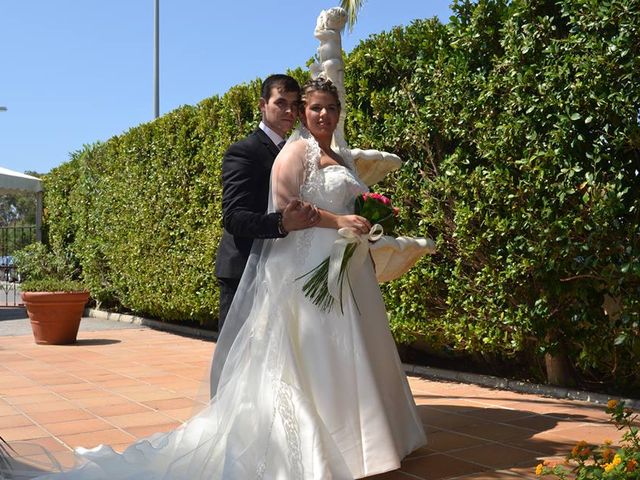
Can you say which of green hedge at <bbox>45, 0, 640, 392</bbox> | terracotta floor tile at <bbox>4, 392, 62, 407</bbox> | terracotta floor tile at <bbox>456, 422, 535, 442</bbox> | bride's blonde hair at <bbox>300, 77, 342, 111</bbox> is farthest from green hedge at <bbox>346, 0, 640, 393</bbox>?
terracotta floor tile at <bbox>4, 392, 62, 407</bbox>

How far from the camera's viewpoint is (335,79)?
468cm

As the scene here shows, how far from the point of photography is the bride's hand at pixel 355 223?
3646 millimetres

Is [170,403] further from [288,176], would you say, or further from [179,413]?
[288,176]

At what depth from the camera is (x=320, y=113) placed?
3791 mm

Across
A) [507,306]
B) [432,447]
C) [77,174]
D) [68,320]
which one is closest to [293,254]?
[432,447]

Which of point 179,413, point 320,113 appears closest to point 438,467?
point 320,113

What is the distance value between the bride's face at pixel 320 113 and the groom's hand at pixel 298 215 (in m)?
0.45

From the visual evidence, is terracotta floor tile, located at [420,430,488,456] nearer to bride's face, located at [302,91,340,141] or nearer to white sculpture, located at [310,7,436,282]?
white sculpture, located at [310,7,436,282]

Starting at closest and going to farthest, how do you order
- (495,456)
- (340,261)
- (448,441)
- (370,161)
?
(340,261) < (495,456) < (448,441) < (370,161)

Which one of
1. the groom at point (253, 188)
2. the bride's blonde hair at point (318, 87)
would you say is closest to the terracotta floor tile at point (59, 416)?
the groom at point (253, 188)

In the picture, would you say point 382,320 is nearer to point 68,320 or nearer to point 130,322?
point 68,320

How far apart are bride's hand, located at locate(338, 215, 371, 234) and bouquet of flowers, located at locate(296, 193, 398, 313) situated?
0.10 ft

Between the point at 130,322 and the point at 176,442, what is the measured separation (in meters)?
8.93

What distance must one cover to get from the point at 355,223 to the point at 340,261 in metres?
0.20
